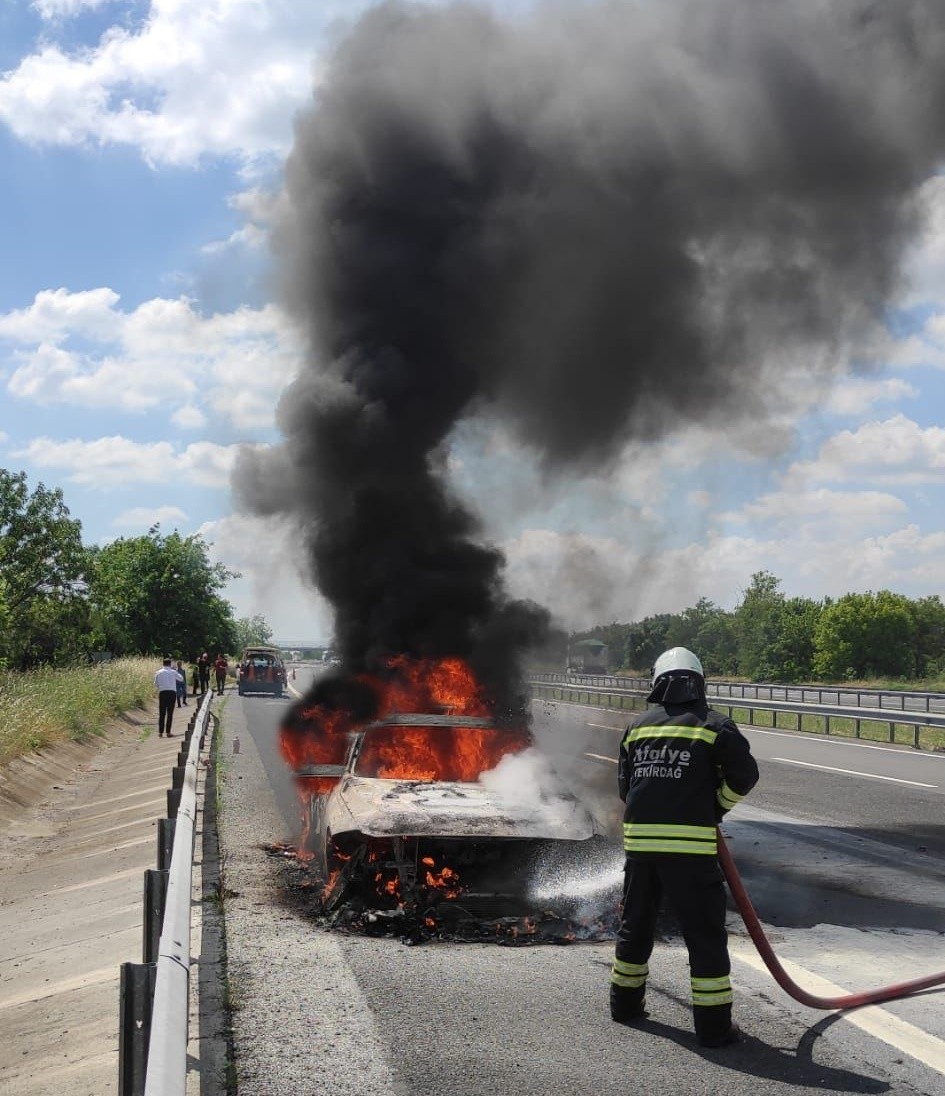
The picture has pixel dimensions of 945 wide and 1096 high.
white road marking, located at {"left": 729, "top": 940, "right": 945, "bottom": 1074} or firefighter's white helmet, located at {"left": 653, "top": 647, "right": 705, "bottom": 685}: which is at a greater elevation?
firefighter's white helmet, located at {"left": 653, "top": 647, "right": 705, "bottom": 685}

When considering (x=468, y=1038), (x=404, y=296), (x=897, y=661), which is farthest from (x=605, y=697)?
(x=897, y=661)

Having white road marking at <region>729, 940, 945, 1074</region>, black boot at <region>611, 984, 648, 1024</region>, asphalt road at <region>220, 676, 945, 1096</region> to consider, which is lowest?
asphalt road at <region>220, 676, 945, 1096</region>

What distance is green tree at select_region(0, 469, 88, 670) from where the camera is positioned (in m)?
49.8

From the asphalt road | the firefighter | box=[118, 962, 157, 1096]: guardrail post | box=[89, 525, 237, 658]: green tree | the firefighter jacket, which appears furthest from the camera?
box=[89, 525, 237, 658]: green tree

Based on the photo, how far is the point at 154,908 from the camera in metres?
4.34

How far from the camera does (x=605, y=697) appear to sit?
43.6 metres

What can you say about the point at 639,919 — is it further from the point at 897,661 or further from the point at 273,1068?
the point at 897,661

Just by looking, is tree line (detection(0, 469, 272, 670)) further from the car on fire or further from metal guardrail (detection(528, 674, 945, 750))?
the car on fire

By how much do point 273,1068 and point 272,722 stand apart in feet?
80.0

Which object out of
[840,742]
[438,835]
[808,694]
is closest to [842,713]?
[840,742]

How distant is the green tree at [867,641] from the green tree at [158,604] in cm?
5980

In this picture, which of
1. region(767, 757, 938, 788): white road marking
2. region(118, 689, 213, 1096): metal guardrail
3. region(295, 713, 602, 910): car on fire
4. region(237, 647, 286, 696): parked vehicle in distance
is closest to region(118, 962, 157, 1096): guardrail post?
region(118, 689, 213, 1096): metal guardrail

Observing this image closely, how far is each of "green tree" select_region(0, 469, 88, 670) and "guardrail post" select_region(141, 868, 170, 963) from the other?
46214 mm

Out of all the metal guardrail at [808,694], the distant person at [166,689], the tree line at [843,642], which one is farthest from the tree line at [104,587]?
the tree line at [843,642]
